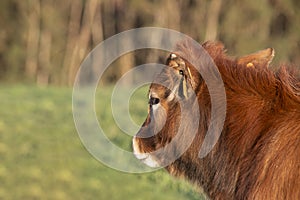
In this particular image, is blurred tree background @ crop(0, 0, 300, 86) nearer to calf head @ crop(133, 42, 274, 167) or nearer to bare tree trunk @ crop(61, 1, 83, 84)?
bare tree trunk @ crop(61, 1, 83, 84)

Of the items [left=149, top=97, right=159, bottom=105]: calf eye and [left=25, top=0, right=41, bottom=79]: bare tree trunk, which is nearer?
[left=149, top=97, right=159, bottom=105]: calf eye

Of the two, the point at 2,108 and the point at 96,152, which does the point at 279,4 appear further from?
the point at 96,152

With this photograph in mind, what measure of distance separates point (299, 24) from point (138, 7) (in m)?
7.56

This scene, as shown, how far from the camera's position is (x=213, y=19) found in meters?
37.1

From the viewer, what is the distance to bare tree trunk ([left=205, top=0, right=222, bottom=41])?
36.8m

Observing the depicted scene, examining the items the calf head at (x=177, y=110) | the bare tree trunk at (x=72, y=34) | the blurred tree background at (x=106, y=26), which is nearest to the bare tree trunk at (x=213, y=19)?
the blurred tree background at (x=106, y=26)

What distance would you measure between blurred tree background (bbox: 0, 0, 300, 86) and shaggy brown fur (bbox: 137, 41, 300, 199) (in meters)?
30.6

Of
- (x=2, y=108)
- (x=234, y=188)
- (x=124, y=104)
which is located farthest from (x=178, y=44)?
(x=2, y=108)

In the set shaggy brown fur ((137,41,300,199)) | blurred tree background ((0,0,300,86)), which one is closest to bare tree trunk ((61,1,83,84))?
blurred tree background ((0,0,300,86))

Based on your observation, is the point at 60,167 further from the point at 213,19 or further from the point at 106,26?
the point at 106,26

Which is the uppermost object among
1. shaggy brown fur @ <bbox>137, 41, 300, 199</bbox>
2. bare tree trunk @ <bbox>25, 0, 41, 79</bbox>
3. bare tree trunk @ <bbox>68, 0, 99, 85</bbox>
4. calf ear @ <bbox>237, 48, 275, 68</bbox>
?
bare tree trunk @ <bbox>25, 0, 41, 79</bbox>

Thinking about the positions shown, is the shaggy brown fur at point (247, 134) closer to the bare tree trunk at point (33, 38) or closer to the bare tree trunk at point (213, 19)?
the bare tree trunk at point (213, 19)

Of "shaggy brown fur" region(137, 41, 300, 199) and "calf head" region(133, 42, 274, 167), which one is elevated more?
"calf head" region(133, 42, 274, 167)

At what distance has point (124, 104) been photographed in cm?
1349
